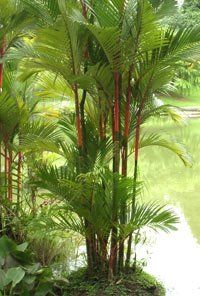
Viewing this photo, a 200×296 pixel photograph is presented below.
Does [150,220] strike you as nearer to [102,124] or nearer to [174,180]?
[102,124]

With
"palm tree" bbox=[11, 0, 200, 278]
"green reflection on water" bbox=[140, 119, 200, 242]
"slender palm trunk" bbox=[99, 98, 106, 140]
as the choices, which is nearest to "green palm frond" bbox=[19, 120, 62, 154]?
"palm tree" bbox=[11, 0, 200, 278]

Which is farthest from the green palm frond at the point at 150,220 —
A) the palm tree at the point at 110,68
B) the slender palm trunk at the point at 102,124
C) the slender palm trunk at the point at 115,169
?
the slender palm trunk at the point at 102,124

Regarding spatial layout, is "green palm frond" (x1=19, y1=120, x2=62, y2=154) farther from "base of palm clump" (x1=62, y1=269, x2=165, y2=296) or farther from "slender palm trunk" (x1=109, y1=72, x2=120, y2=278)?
"base of palm clump" (x1=62, y1=269, x2=165, y2=296)

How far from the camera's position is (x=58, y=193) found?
9.52ft

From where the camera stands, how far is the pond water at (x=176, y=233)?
12.0 ft

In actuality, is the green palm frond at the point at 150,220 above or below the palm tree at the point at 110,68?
below

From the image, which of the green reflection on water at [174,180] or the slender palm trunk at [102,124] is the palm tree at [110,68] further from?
the green reflection on water at [174,180]

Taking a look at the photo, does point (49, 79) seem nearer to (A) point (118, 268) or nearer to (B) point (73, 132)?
(B) point (73, 132)

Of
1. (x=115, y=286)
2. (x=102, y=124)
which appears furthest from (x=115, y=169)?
(x=115, y=286)

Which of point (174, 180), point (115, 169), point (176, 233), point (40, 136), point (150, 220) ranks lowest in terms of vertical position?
point (176, 233)

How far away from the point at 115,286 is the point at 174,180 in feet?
15.4

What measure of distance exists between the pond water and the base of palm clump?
0.33 metres

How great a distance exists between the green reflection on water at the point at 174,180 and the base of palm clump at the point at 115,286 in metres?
1.35

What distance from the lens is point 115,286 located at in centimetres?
293
